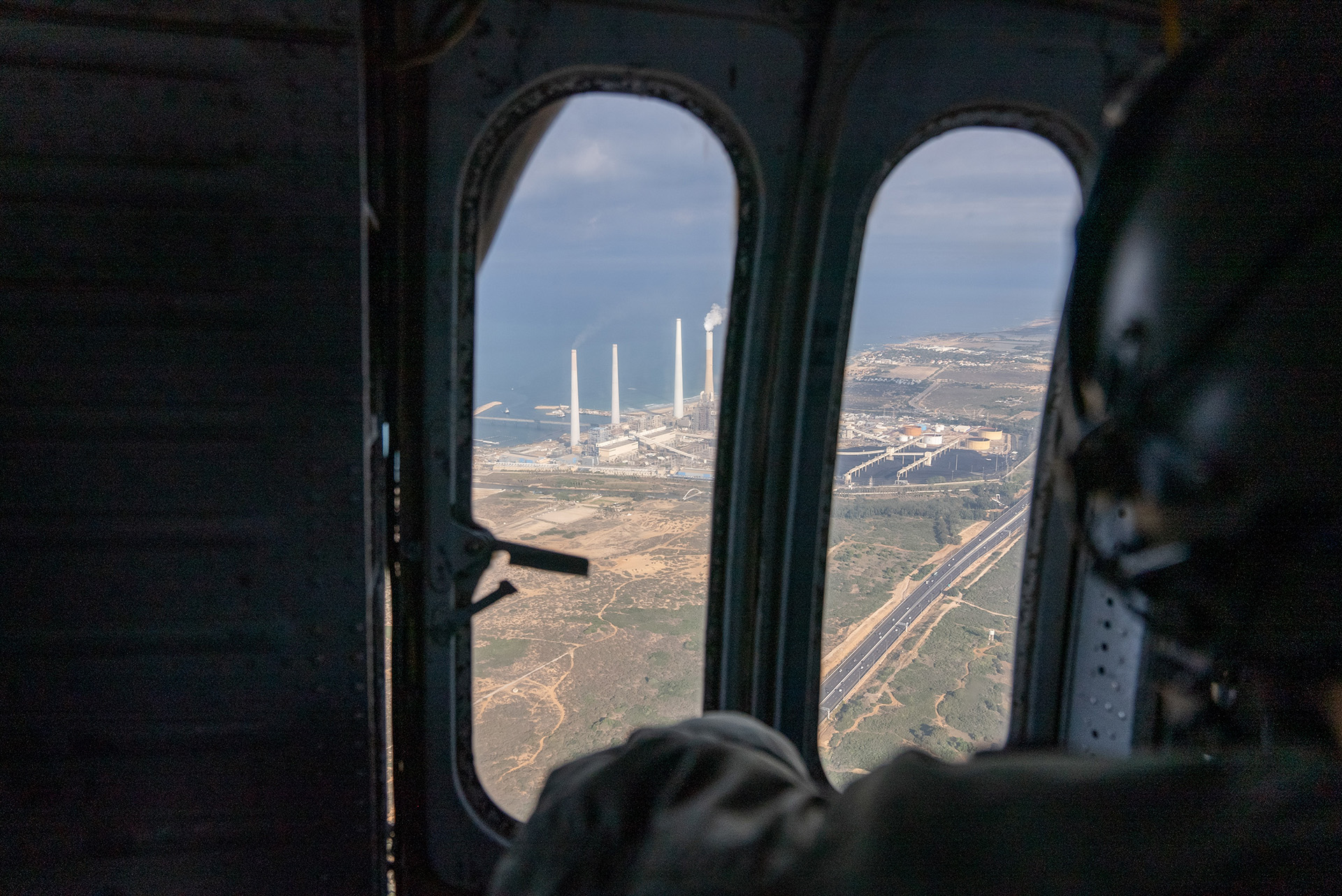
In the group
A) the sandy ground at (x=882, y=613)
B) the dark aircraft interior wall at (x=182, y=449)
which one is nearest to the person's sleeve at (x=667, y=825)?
the dark aircraft interior wall at (x=182, y=449)

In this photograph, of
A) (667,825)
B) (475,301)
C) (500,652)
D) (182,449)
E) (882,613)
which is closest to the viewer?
(667,825)

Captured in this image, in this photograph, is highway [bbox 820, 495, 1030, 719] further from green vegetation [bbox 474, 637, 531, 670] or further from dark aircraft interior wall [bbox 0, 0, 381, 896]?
dark aircraft interior wall [bbox 0, 0, 381, 896]

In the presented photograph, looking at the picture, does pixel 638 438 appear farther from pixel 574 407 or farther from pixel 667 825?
pixel 667 825

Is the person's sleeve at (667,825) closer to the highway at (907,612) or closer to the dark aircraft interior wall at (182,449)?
the dark aircraft interior wall at (182,449)

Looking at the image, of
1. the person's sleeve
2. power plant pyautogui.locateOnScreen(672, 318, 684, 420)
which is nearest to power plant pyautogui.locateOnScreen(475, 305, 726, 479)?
power plant pyautogui.locateOnScreen(672, 318, 684, 420)

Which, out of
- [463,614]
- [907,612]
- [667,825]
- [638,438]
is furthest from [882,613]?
[667,825]

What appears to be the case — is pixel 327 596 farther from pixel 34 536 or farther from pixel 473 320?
pixel 473 320
